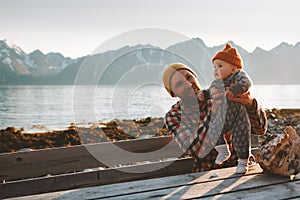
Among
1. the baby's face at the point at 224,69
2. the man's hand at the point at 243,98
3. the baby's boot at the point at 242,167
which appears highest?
the baby's face at the point at 224,69

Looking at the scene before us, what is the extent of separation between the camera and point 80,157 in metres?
2.88

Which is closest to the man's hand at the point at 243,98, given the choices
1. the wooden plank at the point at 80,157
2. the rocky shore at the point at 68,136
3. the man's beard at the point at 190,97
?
the man's beard at the point at 190,97

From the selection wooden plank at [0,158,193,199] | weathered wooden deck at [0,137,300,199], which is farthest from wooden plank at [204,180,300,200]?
wooden plank at [0,158,193,199]

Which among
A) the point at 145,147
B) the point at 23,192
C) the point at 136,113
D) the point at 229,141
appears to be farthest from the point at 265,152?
the point at 23,192

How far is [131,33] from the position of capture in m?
2.75

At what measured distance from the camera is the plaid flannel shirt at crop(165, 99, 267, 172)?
2.52 m

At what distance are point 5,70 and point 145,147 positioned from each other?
109152mm

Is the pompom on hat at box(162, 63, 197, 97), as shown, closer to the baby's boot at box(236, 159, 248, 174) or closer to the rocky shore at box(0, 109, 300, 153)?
the baby's boot at box(236, 159, 248, 174)

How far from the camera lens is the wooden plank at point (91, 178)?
2516 millimetres

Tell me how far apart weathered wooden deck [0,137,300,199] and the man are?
0.24 m

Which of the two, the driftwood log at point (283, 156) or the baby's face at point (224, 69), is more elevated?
the baby's face at point (224, 69)

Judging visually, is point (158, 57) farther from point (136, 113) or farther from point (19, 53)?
point (19, 53)

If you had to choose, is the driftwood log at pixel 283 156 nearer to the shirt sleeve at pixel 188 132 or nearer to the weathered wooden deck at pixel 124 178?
the weathered wooden deck at pixel 124 178

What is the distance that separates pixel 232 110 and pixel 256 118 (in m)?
0.29
